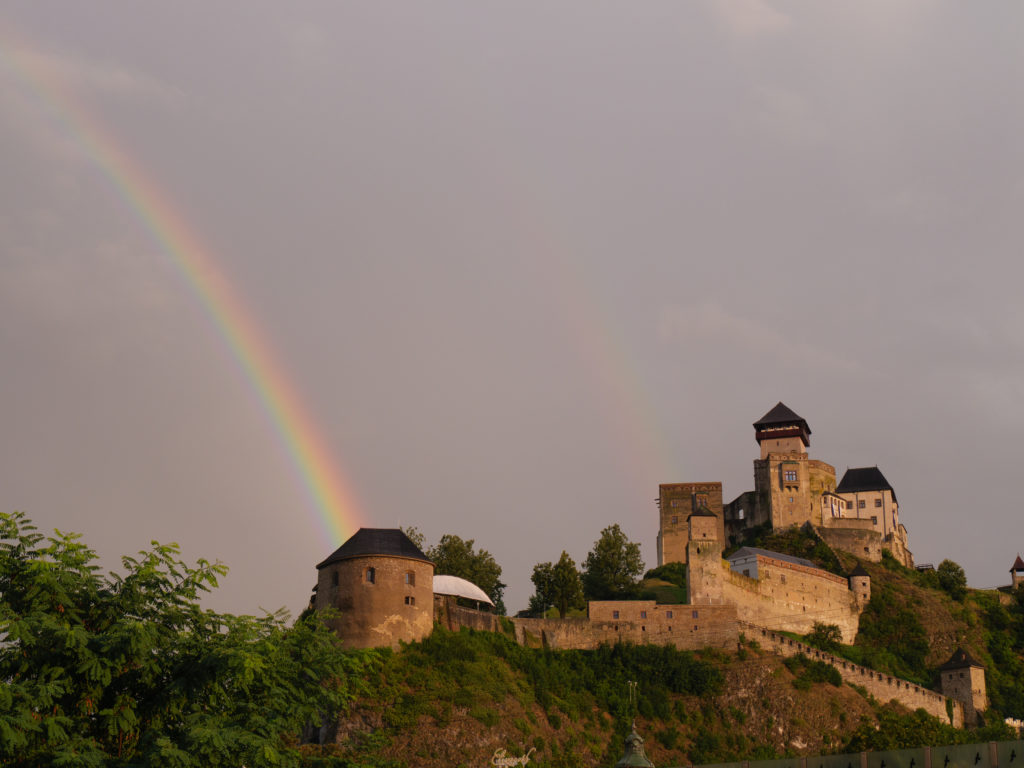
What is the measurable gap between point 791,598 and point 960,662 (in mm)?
14584

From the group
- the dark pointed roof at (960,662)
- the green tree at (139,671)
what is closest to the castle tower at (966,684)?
the dark pointed roof at (960,662)

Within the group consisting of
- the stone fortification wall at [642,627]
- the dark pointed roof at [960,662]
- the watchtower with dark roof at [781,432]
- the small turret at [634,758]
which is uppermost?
the watchtower with dark roof at [781,432]

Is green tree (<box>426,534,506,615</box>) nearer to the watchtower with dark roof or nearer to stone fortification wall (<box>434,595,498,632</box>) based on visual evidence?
stone fortification wall (<box>434,595,498,632</box>)

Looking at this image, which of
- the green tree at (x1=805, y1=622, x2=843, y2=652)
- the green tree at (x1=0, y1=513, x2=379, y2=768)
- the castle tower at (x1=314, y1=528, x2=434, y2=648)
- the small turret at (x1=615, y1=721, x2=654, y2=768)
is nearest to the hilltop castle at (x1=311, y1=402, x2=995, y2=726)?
the castle tower at (x1=314, y1=528, x2=434, y2=648)

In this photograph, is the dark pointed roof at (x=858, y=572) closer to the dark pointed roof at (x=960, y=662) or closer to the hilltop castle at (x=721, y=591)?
the hilltop castle at (x=721, y=591)

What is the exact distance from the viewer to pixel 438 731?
243ft

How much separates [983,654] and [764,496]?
99.0 ft

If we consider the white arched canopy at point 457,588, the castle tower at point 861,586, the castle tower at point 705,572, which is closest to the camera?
the white arched canopy at point 457,588

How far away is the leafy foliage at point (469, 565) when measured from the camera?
10756 centimetres

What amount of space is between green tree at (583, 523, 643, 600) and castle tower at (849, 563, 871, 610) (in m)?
19.9

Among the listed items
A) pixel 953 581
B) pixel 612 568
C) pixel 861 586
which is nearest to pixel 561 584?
pixel 612 568

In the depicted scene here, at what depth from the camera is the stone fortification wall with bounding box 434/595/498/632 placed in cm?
8619

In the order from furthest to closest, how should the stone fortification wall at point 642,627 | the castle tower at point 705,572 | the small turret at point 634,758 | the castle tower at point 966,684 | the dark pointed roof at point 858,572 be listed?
the dark pointed roof at point 858,572 < the castle tower at point 705,572 < the castle tower at point 966,684 < the stone fortification wall at point 642,627 < the small turret at point 634,758

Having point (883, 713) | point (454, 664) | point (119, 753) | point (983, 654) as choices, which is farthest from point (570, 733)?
point (119, 753)
